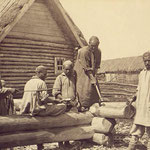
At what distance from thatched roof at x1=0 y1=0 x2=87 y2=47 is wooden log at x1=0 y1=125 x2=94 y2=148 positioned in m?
5.69

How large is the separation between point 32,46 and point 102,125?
269 inches

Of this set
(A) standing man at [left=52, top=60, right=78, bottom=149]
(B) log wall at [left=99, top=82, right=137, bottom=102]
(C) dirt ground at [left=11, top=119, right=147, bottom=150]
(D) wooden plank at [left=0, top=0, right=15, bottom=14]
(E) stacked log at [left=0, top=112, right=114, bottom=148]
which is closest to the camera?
(E) stacked log at [left=0, top=112, right=114, bottom=148]

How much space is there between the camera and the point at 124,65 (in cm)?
2769

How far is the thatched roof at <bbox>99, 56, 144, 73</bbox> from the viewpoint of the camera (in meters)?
25.6

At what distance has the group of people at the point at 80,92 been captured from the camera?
544 cm

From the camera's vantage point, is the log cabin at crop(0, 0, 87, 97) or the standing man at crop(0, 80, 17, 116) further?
the log cabin at crop(0, 0, 87, 97)

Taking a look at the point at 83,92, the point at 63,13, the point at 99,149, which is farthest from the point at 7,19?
the point at 99,149

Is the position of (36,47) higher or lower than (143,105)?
higher

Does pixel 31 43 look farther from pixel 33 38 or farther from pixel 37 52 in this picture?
pixel 37 52

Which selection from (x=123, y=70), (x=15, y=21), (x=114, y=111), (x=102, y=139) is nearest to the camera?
(x=114, y=111)

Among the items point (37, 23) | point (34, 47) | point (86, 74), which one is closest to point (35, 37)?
A: point (34, 47)

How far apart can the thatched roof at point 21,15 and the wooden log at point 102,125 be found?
5.67 meters

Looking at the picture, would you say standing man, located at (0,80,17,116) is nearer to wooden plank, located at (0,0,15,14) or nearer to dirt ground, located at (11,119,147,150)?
dirt ground, located at (11,119,147,150)

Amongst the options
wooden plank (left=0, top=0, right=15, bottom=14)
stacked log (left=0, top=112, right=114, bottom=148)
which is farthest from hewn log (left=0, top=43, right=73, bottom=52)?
stacked log (left=0, top=112, right=114, bottom=148)
